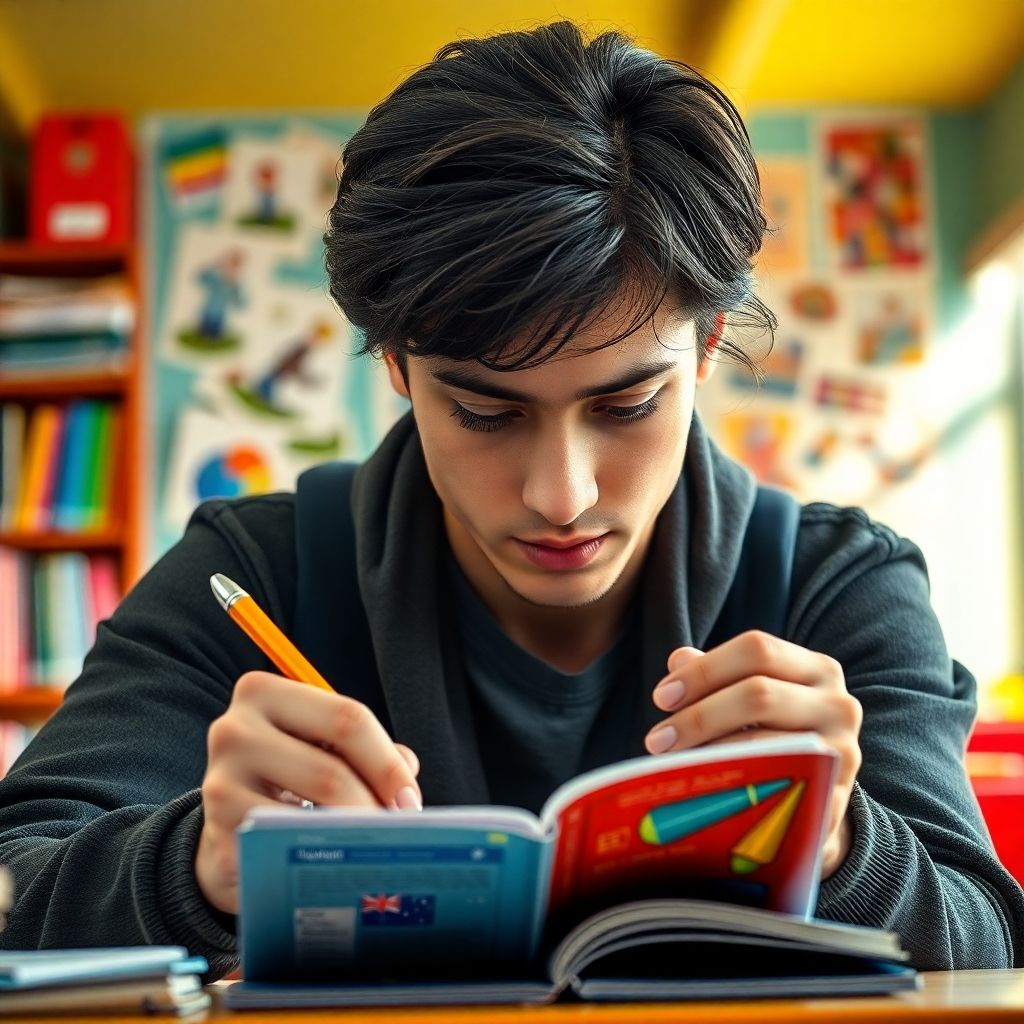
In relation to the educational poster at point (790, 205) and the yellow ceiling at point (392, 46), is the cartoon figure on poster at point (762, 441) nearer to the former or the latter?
the educational poster at point (790, 205)

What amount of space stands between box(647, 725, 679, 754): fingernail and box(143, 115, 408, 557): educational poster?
324 cm

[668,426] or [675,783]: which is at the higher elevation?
[668,426]

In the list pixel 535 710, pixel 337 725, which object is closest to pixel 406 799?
pixel 337 725

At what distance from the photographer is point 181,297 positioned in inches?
160

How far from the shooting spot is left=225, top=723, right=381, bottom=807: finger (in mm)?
706

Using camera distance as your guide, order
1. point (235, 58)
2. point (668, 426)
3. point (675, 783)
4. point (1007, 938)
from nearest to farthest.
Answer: point (675, 783) < point (1007, 938) < point (668, 426) < point (235, 58)

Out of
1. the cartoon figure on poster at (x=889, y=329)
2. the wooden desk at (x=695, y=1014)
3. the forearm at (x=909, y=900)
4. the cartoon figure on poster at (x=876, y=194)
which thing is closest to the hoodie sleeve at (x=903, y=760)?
the forearm at (x=909, y=900)

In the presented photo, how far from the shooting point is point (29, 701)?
349 centimetres

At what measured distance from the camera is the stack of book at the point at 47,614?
351 cm

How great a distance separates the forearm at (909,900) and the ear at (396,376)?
1.72 ft

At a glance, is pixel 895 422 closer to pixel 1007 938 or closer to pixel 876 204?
pixel 876 204

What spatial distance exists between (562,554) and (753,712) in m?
0.36

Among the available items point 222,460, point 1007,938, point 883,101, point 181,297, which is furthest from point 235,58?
point 1007,938

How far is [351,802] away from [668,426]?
1.58ft
